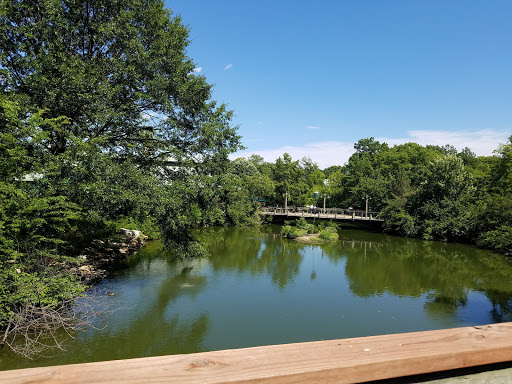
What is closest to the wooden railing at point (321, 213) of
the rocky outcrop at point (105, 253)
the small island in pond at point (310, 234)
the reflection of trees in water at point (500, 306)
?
the small island in pond at point (310, 234)

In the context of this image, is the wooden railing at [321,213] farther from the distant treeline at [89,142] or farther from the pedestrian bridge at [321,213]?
the distant treeline at [89,142]

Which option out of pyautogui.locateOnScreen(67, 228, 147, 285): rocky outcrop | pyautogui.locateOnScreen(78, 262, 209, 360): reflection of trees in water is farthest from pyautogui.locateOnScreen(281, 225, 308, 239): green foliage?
pyautogui.locateOnScreen(78, 262, 209, 360): reflection of trees in water

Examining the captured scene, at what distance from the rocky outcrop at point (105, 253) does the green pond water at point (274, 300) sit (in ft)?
1.86

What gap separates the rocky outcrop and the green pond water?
568mm

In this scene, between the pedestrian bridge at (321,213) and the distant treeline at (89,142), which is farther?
the pedestrian bridge at (321,213)

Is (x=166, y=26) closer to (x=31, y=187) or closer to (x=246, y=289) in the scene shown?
(x=31, y=187)

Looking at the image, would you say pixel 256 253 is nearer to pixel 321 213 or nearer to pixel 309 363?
pixel 321 213

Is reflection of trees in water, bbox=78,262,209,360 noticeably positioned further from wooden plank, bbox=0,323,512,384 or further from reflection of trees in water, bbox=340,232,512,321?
wooden plank, bbox=0,323,512,384

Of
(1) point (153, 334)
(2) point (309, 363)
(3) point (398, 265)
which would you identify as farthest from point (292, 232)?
(2) point (309, 363)

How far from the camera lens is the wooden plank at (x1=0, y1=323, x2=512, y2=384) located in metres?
0.91

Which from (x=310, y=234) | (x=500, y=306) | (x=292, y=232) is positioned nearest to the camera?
(x=500, y=306)

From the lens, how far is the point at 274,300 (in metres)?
12.4

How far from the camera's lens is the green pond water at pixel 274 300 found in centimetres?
876

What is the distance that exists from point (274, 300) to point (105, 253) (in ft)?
28.8
